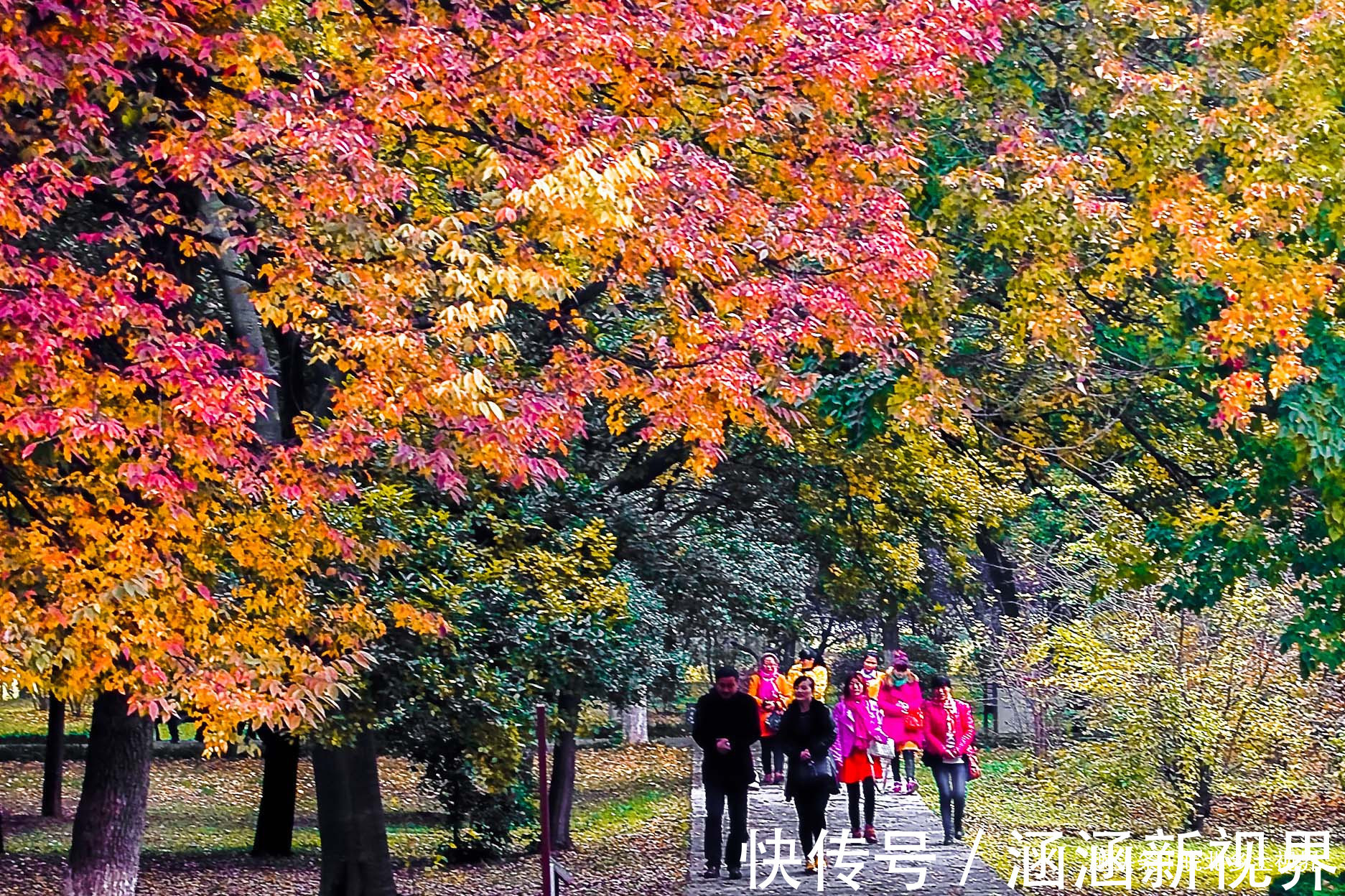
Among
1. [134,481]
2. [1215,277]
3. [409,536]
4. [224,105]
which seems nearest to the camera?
[134,481]

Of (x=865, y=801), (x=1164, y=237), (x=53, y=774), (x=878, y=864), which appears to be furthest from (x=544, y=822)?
(x=53, y=774)

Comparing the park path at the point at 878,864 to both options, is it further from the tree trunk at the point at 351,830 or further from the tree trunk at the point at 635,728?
the tree trunk at the point at 635,728

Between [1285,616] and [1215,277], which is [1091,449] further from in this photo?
[1215,277]

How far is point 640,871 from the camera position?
24141 mm

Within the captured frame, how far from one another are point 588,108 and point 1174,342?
16.1 feet

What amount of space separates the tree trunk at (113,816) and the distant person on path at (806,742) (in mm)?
5521

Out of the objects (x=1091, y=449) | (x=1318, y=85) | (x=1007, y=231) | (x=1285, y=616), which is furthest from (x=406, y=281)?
(x=1285, y=616)

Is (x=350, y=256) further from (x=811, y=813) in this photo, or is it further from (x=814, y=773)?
(x=811, y=813)

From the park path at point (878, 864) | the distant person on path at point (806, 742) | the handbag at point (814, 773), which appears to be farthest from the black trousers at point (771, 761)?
the handbag at point (814, 773)

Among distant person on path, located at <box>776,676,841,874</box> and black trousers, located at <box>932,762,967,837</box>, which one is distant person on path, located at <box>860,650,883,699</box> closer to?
black trousers, located at <box>932,762,967,837</box>

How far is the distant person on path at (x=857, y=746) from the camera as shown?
16.7m

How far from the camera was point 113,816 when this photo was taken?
1484 centimetres

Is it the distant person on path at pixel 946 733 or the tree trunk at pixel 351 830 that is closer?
the distant person on path at pixel 946 733

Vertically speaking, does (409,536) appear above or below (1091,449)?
below
